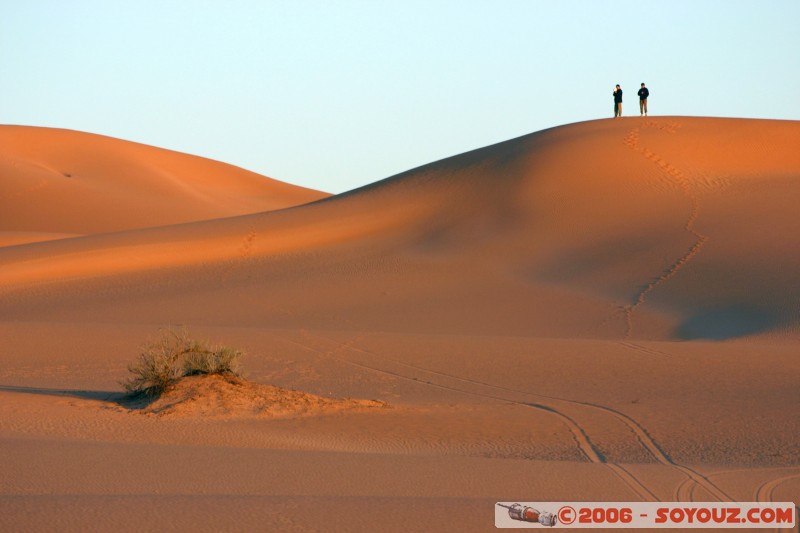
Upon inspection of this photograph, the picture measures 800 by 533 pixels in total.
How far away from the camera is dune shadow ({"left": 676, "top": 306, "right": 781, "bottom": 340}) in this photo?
20219 millimetres

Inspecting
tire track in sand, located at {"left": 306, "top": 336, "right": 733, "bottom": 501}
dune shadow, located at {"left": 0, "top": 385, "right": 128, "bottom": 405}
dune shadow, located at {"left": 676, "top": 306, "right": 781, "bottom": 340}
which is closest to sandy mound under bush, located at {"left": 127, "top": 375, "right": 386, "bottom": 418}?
dune shadow, located at {"left": 0, "top": 385, "right": 128, "bottom": 405}

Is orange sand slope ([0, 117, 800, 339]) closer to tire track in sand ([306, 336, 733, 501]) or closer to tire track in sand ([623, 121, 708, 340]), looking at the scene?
tire track in sand ([623, 121, 708, 340])

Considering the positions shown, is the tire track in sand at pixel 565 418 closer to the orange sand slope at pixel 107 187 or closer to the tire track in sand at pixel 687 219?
the tire track in sand at pixel 687 219

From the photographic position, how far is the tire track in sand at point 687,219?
75.3 ft

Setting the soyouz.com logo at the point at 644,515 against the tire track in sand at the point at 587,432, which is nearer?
the soyouz.com logo at the point at 644,515

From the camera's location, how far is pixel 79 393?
13164 millimetres

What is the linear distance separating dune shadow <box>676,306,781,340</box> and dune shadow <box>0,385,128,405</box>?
1162cm

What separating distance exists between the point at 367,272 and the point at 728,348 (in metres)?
12.2

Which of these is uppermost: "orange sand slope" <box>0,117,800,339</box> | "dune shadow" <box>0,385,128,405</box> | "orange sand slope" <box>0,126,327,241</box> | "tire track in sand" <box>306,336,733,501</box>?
"orange sand slope" <box>0,126,327,241</box>

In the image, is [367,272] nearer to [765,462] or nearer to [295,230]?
[295,230]

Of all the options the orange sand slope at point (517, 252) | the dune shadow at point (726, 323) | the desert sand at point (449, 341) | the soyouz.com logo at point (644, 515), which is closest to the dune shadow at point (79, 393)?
the desert sand at point (449, 341)

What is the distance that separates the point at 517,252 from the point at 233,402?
56.4 feet

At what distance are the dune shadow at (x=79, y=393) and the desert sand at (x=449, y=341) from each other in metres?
0.11

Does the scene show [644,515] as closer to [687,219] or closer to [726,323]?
[726,323]
